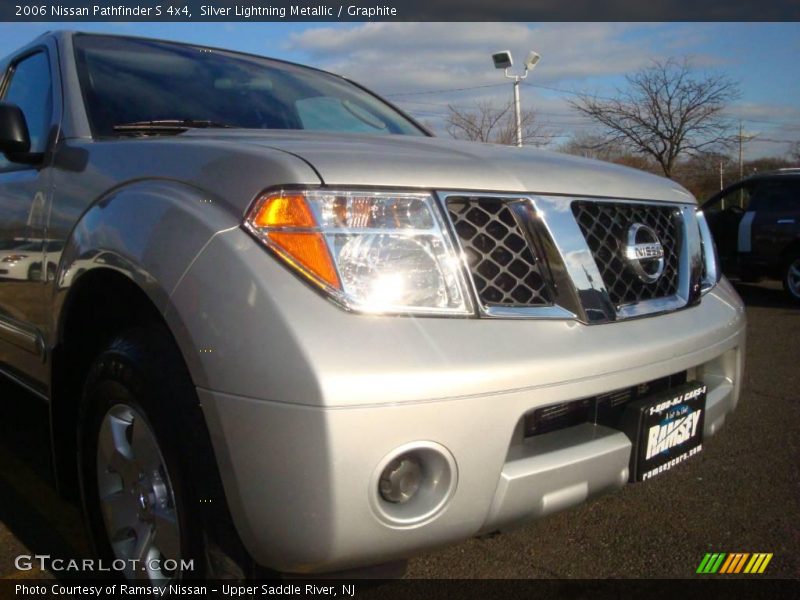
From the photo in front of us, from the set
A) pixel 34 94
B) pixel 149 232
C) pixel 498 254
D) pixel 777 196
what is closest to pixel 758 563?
pixel 498 254

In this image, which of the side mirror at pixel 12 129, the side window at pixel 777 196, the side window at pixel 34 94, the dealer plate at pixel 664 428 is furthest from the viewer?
the side window at pixel 777 196

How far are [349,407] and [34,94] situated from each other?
7.76 ft

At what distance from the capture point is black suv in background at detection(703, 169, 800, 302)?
27.6 ft

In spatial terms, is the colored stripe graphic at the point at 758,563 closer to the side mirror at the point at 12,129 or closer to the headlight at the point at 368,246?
the headlight at the point at 368,246

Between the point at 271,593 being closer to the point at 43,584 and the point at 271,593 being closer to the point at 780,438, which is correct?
the point at 43,584

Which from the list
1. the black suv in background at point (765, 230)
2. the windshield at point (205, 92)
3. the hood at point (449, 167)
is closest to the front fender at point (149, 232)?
the hood at point (449, 167)

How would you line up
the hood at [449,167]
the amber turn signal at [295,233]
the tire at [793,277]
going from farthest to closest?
the tire at [793,277] < the hood at [449,167] < the amber turn signal at [295,233]

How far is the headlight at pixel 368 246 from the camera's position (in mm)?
1567

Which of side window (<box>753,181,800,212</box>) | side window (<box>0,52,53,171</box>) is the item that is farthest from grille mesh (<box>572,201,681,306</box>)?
side window (<box>753,181,800,212</box>)

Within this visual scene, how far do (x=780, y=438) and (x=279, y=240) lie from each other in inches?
120

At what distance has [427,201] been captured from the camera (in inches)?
67.0

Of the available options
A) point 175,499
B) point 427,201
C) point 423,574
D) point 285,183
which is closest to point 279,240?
point 285,183

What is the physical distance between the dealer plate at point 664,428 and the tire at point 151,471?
1.04 meters

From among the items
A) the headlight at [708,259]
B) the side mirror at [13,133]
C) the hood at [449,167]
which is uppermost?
the side mirror at [13,133]
